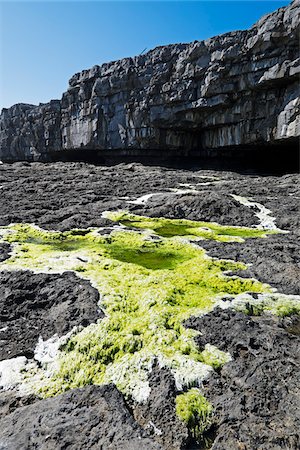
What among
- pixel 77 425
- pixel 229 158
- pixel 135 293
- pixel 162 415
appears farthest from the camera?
pixel 229 158

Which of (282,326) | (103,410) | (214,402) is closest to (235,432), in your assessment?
(214,402)

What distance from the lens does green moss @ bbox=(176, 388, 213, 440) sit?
4168 mm

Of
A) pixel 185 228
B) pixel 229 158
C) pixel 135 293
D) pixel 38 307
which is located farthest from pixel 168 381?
pixel 229 158

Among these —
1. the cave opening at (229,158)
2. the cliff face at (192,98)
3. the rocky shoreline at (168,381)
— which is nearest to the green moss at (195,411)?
the rocky shoreline at (168,381)

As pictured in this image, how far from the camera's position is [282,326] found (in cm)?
616

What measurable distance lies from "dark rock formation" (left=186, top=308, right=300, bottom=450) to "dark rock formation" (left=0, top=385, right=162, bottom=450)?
1.12m

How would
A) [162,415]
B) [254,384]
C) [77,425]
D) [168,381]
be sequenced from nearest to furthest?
[77,425] → [162,415] → [254,384] → [168,381]

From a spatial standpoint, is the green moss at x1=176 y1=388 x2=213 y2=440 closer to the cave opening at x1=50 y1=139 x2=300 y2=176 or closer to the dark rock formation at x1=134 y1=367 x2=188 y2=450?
the dark rock formation at x1=134 y1=367 x2=188 y2=450

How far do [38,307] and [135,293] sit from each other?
2.44m

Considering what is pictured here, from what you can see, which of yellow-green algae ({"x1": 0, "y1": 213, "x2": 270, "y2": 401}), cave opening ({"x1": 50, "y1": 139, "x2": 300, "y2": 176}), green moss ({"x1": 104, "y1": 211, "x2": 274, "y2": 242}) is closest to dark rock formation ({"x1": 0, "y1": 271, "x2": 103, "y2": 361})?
yellow-green algae ({"x1": 0, "y1": 213, "x2": 270, "y2": 401})

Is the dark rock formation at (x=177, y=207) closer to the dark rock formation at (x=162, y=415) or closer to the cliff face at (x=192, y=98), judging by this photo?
the dark rock formation at (x=162, y=415)

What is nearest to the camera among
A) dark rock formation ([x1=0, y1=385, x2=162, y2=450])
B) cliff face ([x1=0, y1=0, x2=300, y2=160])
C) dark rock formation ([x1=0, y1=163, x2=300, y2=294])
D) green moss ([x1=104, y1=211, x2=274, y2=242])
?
dark rock formation ([x1=0, y1=385, x2=162, y2=450])

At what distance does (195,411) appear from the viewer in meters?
4.37

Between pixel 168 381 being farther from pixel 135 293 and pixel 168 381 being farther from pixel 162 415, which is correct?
pixel 135 293
